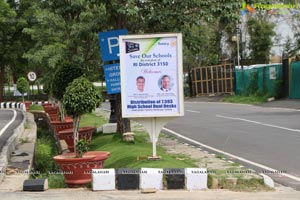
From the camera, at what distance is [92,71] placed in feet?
66.4

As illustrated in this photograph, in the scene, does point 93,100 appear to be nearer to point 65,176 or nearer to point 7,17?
point 65,176

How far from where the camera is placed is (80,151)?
354 inches

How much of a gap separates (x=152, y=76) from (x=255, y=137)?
642cm

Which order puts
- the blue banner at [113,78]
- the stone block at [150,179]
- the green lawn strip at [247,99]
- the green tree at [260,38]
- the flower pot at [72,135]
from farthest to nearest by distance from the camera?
1. the green tree at [260,38]
2. the green lawn strip at [247,99]
3. the flower pot at [72,135]
4. the blue banner at [113,78]
5. the stone block at [150,179]

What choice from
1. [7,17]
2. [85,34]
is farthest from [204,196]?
[7,17]

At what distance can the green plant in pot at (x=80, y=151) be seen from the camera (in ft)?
29.1

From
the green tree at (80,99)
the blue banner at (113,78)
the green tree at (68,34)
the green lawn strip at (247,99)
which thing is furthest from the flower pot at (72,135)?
the green lawn strip at (247,99)

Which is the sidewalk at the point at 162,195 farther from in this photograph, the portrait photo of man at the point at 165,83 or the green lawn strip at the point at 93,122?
the green lawn strip at the point at 93,122

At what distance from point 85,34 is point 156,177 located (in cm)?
713

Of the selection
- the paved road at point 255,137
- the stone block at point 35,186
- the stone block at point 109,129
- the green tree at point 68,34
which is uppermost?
the green tree at point 68,34

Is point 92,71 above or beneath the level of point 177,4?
beneath

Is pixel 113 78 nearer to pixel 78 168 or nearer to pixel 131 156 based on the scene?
pixel 131 156

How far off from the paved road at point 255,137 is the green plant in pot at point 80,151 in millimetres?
3262

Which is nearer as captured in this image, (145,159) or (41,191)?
(41,191)
